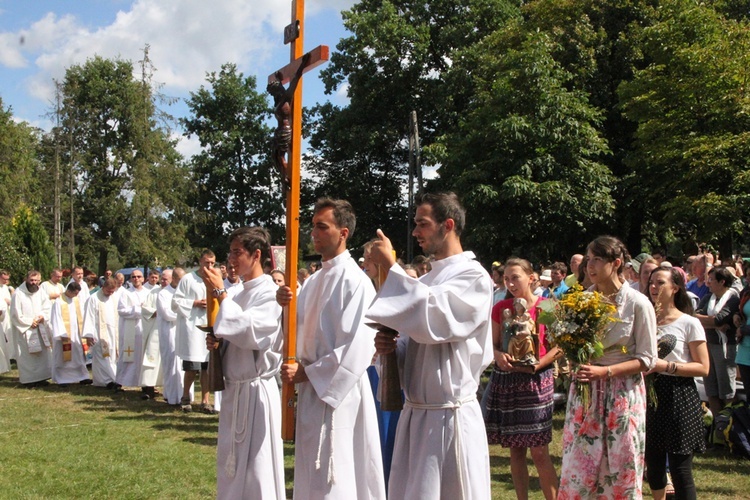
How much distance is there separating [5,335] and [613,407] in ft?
46.8

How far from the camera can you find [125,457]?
842 centimetres

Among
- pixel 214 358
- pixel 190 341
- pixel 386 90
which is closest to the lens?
pixel 214 358

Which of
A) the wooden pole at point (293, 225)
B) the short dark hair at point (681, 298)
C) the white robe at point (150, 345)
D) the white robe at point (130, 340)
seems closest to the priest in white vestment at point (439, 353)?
the wooden pole at point (293, 225)

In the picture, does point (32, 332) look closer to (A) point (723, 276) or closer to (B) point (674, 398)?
(A) point (723, 276)

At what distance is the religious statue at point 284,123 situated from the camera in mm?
4785

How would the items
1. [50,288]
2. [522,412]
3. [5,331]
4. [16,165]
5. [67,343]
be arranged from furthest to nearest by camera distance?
[16,165] < [5,331] < [50,288] < [67,343] < [522,412]

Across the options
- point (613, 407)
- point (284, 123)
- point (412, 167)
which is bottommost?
point (613, 407)

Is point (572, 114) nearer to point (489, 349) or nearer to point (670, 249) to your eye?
point (670, 249)

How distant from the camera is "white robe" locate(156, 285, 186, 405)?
40.3 feet

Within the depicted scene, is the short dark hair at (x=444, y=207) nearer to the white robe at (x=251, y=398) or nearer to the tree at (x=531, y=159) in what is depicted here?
the white robe at (x=251, y=398)

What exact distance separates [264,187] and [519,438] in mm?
38044

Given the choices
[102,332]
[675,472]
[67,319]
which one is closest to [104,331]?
[102,332]

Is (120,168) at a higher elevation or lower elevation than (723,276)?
higher

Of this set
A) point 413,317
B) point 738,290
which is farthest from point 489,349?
point 738,290
